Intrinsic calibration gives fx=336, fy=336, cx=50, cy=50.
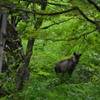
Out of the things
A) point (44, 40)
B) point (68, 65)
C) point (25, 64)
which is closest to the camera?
point (25, 64)

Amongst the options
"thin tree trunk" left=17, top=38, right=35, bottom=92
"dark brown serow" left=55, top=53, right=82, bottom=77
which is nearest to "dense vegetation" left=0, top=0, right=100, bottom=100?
"thin tree trunk" left=17, top=38, right=35, bottom=92

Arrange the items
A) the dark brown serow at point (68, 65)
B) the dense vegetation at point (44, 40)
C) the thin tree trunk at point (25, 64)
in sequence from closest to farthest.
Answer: the dense vegetation at point (44, 40) < the thin tree trunk at point (25, 64) < the dark brown serow at point (68, 65)

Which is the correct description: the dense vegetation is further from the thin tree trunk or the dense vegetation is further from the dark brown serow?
the dark brown serow

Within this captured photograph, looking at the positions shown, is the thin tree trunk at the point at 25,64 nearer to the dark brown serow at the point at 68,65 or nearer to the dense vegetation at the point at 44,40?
the dense vegetation at the point at 44,40

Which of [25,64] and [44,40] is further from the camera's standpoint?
[44,40]

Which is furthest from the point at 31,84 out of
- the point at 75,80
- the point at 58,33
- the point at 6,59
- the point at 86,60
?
the point at 86,60

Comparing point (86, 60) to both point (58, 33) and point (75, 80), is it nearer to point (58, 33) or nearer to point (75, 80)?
point (75, 80)

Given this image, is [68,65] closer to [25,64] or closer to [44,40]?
[44,40]

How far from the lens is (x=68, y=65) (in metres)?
11.5

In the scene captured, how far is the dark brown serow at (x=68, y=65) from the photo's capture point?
36.2 feet

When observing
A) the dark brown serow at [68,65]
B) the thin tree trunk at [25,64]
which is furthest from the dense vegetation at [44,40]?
the dark brown serow at [68,65]

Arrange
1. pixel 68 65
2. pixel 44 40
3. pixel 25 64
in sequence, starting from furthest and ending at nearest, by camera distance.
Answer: pixel 68 65
pixel 44 40
pixel 25 64

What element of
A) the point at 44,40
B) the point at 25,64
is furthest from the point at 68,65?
the point at 25,64

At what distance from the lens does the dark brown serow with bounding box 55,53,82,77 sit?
11.0 m
